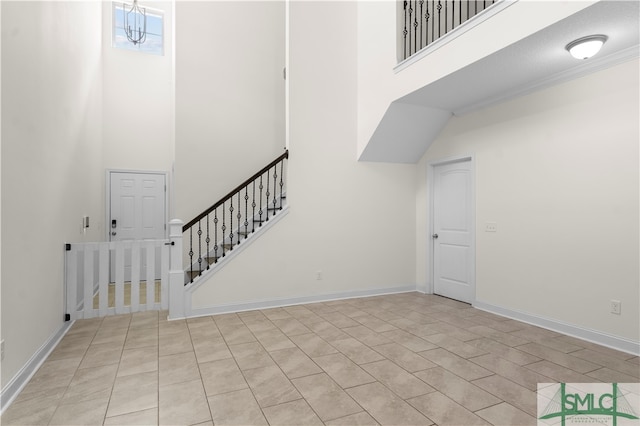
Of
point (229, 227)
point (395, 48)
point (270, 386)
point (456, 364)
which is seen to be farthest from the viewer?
point (229, 227)

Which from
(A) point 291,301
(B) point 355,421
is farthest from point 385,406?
(A) point 291,301

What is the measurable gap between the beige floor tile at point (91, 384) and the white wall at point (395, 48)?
3930 millimetres

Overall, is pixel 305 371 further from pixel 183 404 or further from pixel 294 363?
pixel 183 404

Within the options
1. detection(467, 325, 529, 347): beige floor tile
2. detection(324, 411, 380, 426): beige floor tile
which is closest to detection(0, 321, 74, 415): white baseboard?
detection(324, 411, 380, 426): beige floor tile

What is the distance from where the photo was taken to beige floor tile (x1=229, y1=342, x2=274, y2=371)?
2.84 m

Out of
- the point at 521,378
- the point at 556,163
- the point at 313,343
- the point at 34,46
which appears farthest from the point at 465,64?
the point at 34,46

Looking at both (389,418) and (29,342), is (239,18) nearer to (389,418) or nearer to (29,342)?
(29,342)

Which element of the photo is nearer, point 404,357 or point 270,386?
point 270,386

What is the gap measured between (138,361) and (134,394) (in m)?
0.60

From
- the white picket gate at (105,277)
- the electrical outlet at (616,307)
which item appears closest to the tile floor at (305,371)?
the white picket gate at (105,277)

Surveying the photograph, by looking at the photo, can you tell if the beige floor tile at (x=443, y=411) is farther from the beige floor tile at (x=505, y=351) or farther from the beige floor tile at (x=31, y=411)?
the beige floor tile at (x=31, y=411)

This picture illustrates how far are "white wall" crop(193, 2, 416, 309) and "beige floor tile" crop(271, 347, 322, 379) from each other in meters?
1.54

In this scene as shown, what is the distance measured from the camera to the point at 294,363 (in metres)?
2.86

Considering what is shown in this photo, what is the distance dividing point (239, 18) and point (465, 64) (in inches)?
157
